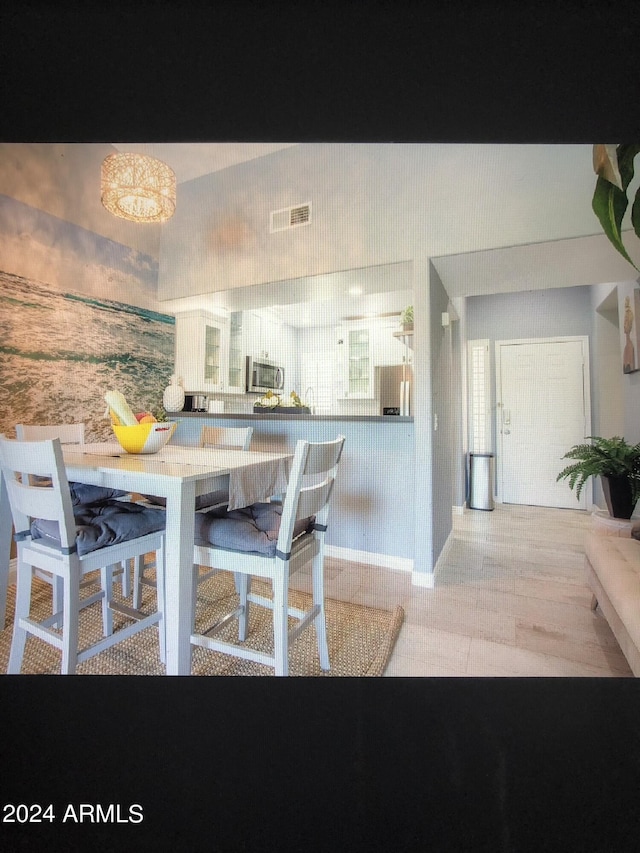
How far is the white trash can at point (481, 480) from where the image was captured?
6.69ft

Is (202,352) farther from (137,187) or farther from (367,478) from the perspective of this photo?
(367,478)

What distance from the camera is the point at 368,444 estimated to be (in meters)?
1.53

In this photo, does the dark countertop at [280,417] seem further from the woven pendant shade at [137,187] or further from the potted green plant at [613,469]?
the woven pendant shade at [137,187]

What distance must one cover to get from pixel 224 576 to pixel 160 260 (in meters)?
1.42

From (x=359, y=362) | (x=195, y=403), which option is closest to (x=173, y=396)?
(x=195, y=403)

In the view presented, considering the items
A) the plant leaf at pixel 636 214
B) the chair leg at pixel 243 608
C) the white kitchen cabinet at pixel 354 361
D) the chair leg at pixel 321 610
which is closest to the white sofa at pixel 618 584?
the chair leg at pixel 321 610

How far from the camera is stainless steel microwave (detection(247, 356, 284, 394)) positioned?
1.65 meters

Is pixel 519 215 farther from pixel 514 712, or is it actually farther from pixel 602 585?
pixel 514 712

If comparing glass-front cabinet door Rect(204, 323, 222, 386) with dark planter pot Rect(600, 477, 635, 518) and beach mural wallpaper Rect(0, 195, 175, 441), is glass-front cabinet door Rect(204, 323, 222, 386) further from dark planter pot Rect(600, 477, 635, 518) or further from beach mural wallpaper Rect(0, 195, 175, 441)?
dark planter pot Rect(600, 477, 635, 518)

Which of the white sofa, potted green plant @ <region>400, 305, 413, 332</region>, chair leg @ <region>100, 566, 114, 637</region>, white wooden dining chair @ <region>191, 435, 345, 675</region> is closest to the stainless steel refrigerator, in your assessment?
potted green plant @ <region>400, 305, 413, 332</region>

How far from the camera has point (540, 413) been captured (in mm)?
1410

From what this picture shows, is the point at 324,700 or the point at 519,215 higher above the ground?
the point at 519,215

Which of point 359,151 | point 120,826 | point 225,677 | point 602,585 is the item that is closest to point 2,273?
point 359,151

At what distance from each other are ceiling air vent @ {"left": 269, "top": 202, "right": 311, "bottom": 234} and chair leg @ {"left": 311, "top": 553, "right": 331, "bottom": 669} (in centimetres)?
149
